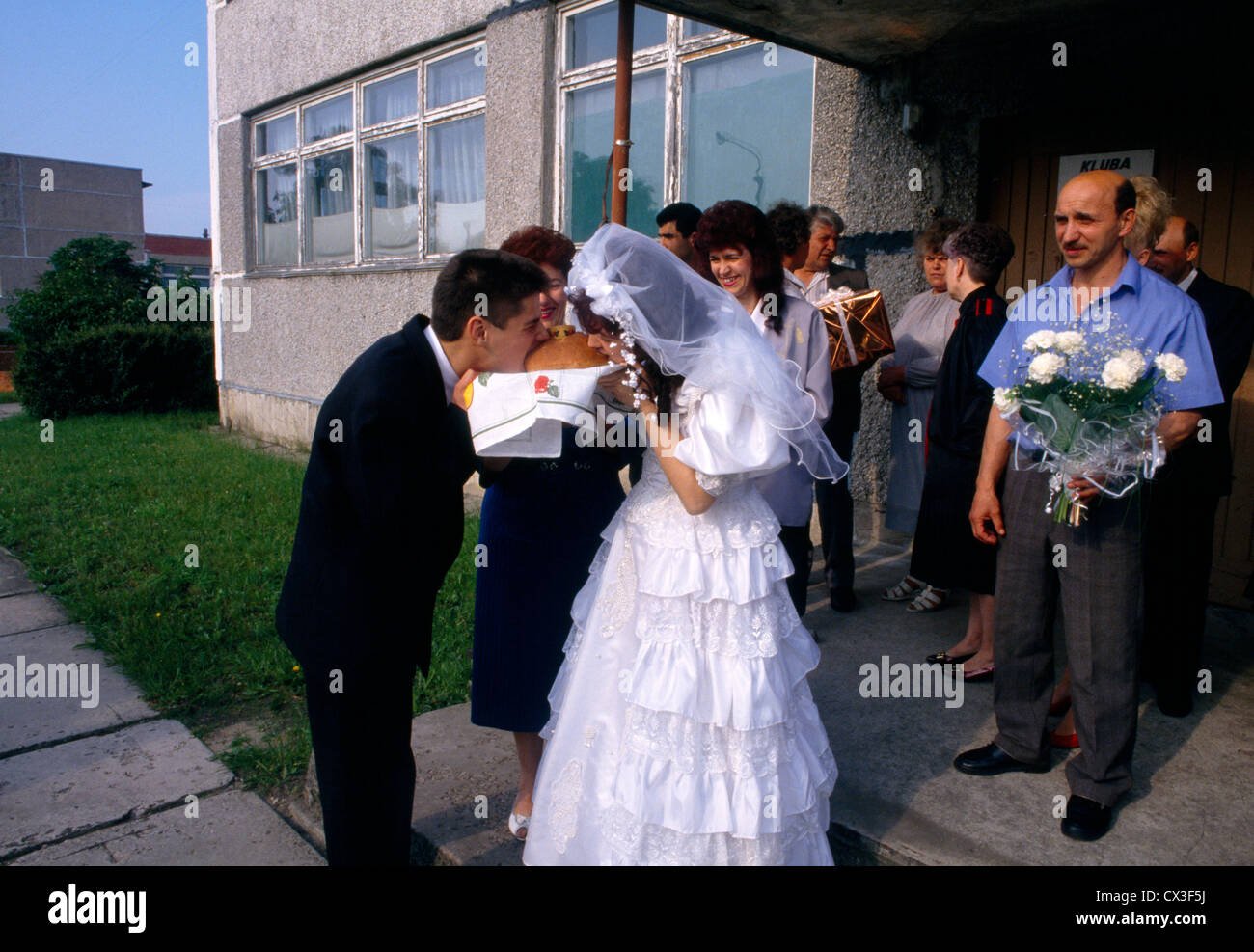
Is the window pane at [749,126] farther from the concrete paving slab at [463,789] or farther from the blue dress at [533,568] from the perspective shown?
the concrete paving slab at [463,789]

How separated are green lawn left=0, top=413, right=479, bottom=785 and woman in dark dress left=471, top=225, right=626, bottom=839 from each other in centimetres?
129

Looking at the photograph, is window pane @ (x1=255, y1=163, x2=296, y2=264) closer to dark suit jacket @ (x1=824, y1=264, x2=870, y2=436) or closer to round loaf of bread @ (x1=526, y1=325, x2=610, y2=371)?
dark suit jacket @ (x1=824, y1=264, x2=870, y2=436)

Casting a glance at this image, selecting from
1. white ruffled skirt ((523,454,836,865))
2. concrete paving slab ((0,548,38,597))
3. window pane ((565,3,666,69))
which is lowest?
concrete paving slab ((0,548,38,597))

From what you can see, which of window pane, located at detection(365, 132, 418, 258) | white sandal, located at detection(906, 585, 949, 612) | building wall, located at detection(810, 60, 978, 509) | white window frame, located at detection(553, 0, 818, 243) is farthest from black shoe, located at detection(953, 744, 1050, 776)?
window pane, located at detection(365, 132, 418, 258)

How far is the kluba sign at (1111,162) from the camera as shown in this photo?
14.6 feet

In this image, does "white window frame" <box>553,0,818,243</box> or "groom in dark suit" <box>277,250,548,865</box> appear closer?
"groom in dark suit" <box>277,250,548,865</box>

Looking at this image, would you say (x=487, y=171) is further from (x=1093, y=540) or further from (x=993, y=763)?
(x=993, y=763)

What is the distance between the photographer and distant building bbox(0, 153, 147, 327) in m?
46.2

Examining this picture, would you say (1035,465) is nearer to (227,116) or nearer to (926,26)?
(926,26)

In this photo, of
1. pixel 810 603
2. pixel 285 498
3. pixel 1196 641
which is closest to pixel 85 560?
pixel 285 498

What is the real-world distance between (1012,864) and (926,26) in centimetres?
380

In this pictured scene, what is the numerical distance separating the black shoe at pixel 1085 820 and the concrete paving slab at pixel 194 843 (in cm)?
232

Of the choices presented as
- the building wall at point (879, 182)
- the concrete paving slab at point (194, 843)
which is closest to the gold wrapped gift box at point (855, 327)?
the building wall at point (879, 182)

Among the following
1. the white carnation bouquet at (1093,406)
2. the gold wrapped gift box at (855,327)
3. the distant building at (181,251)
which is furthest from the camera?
the distant building at (181,251)
